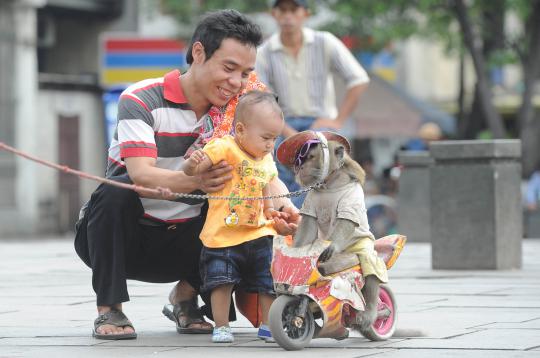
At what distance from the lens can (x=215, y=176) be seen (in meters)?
5.86

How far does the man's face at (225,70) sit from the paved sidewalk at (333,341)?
1.05m

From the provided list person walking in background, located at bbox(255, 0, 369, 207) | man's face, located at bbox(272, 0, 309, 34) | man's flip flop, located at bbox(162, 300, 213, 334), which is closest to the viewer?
man's flip flop, located at bbox(162, 300, 213, 334)

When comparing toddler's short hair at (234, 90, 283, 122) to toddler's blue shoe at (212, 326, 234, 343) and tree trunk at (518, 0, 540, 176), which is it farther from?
tree trunk at (518, 0, 540, 176)

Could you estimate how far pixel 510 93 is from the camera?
38812 millimetres

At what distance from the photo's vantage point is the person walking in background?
9188mm

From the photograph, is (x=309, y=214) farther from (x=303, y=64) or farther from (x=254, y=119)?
(x=303, y=64)

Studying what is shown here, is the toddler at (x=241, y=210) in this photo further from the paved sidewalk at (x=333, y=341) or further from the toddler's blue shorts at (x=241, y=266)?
the paved sidewalk at (x=333, y=341)

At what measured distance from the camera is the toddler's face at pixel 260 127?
586 centimetres

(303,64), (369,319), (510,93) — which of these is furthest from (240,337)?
(510,93)

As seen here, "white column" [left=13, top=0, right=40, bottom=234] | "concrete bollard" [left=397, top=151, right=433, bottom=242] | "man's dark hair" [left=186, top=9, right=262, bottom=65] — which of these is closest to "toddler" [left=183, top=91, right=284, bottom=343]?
"man's dark hair" [left=186, top=9, right=262, bottom=65]

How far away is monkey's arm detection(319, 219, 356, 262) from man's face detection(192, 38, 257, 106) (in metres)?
0.82

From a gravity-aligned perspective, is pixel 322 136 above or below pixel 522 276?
above

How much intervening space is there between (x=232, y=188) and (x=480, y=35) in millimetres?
20430

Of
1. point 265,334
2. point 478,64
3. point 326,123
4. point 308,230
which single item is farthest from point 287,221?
point 478,64
